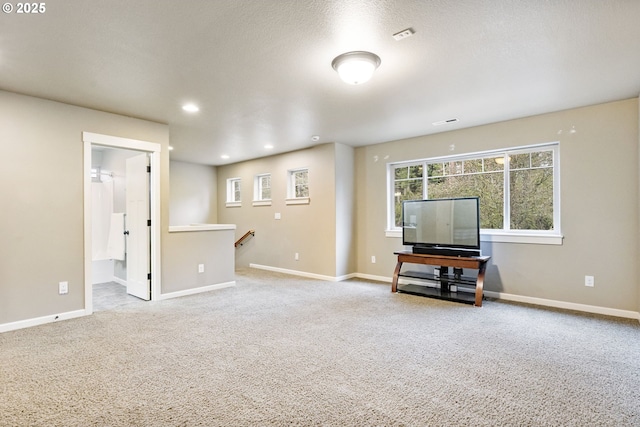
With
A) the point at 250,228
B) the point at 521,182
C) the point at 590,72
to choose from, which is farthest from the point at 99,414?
the point at 250,228

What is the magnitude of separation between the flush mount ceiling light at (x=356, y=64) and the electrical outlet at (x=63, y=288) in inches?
142

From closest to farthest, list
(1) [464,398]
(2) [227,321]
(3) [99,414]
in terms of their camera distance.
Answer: (3) [99,414] → (1) [464,398] → (2) [227,321]

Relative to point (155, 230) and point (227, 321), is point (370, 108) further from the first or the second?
point (155, 230)

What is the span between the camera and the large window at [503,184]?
4.22 m

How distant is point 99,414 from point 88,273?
2416 millimetres

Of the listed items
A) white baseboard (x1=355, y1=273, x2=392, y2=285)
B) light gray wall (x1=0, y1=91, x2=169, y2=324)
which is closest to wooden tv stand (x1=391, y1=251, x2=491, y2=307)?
white baseboard (x1=355, y1=273, x2=392, y2=285)

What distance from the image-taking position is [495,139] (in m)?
4.51

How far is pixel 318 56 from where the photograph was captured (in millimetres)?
2611

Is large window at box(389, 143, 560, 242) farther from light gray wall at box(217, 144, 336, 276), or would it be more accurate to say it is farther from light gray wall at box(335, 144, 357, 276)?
light gray wall at box(217, 144, 336, 276)

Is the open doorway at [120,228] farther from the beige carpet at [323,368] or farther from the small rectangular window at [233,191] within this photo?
the small rectangular window at [233,191]

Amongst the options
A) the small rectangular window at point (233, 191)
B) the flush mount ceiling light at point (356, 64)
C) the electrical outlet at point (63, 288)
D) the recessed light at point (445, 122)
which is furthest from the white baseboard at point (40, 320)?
the recessed light at point (445, 122)

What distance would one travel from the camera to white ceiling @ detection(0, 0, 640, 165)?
204 cm

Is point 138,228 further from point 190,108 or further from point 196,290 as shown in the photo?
point 190,108

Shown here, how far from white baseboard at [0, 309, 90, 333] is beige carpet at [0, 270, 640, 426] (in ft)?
0.43
